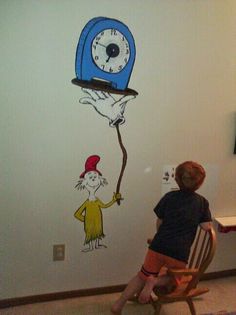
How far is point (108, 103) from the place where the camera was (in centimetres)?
213

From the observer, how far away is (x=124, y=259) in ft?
8.05

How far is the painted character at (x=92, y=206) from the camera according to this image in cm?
220

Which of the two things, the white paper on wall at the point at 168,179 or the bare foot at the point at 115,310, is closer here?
the bare foot at the point at 115,310

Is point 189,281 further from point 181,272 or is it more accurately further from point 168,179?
point 168,179

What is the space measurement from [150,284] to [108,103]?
1120 mm

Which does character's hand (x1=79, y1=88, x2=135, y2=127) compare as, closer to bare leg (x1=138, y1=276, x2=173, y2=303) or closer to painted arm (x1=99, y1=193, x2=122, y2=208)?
painted arm (x1=99, y1=193, x2=122, y2=208)

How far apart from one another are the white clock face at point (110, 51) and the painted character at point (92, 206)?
57 cm

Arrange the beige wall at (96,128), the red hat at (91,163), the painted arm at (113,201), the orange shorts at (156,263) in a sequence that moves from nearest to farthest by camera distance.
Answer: the beige wall at (96,128), the orange shorts at (156,263), the red hat at (91,163), the painted arm at (113,201)

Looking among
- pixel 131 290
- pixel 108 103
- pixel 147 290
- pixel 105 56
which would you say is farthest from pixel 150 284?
pixel 105 56

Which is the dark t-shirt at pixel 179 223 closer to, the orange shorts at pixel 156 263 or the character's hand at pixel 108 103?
the orange shorts at pixel 156 263

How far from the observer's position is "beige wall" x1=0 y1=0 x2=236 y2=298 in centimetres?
195

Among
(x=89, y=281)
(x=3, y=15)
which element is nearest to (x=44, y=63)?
(x=3, y=15)

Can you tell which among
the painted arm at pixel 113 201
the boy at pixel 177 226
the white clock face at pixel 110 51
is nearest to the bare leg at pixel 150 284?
the boy at pixel 177 226

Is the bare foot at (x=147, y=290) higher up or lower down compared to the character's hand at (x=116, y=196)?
lower down
